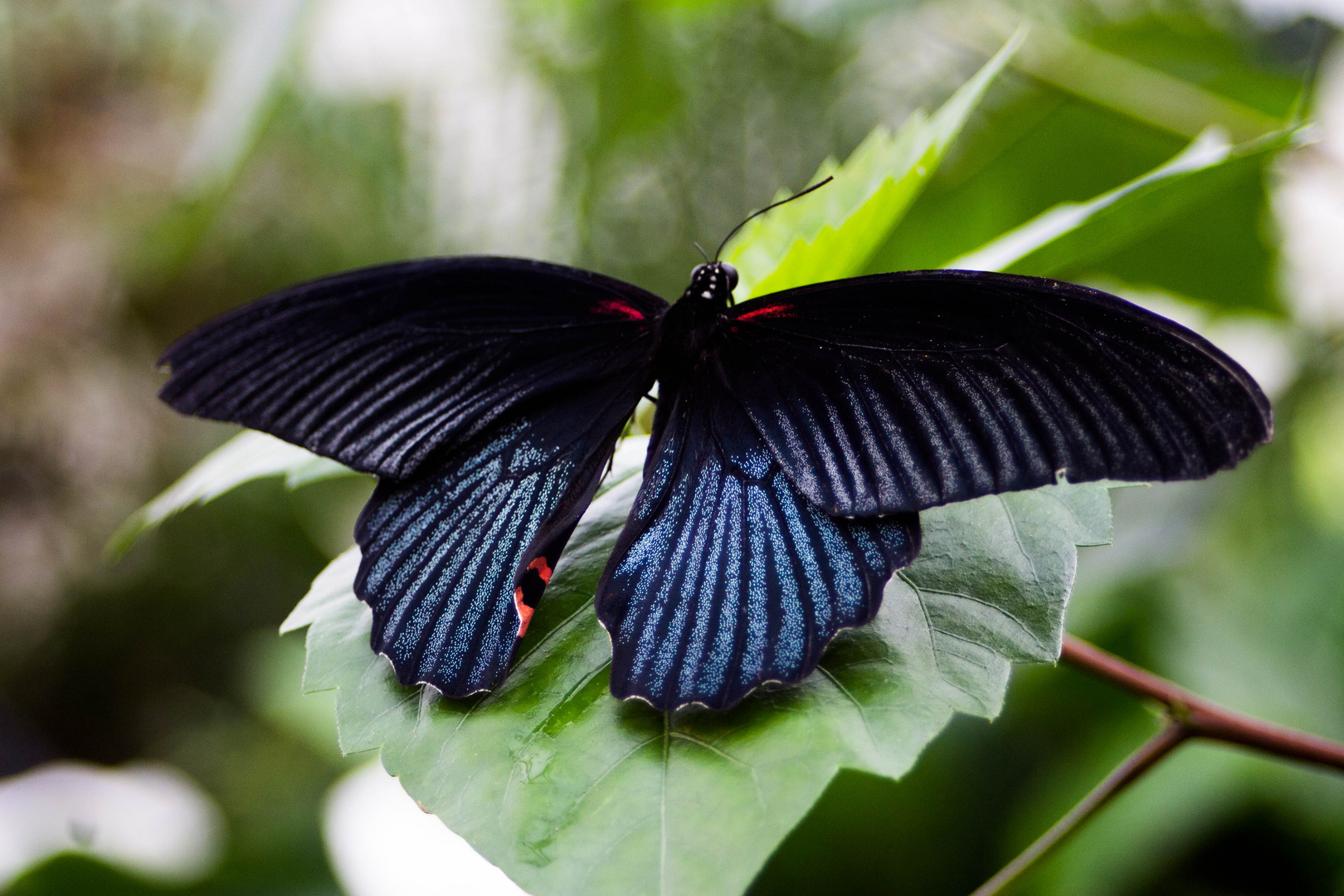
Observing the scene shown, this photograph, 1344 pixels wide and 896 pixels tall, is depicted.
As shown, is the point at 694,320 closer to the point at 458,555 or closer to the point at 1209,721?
the point at 458,555

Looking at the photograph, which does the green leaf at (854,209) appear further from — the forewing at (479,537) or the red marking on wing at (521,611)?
the red marking on wing at (521,611)

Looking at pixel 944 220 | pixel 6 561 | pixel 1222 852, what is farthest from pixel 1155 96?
pixel 6 561

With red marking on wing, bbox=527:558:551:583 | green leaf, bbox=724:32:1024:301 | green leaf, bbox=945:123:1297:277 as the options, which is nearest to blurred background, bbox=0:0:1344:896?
green leaf, bbox=945:123:1297:277

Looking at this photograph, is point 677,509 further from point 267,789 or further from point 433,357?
point 267,789

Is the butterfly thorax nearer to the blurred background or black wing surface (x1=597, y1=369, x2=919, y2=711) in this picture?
black wing surface (x1=597, y1=369, x2=919, y2=711)

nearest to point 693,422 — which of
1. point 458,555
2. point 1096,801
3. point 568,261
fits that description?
point 458,555

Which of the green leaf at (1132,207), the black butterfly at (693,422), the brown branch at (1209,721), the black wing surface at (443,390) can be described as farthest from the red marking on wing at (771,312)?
the brown branch at (1209,721)
